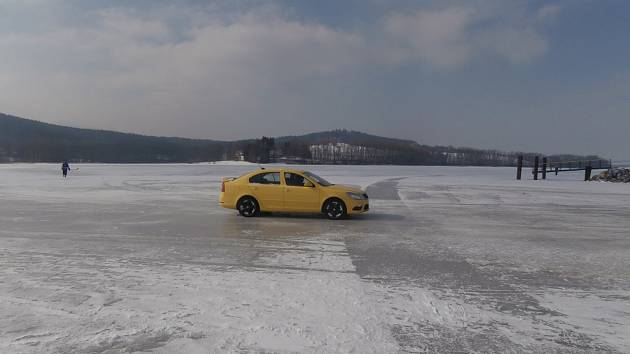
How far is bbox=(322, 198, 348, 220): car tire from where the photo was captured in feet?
40.0

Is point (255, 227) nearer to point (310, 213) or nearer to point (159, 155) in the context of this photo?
point (310, 213)

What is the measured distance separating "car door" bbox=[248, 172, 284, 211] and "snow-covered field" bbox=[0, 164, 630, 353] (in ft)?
3.93

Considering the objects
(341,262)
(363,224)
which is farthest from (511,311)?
(363,224)

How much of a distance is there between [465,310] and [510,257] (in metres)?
3.31

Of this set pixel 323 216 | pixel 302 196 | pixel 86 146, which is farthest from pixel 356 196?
pixel 86 146

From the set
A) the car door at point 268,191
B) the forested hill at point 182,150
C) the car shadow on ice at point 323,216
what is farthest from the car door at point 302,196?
the forested hill at point 182,150

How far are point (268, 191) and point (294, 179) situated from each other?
873 mm

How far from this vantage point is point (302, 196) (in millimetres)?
12367

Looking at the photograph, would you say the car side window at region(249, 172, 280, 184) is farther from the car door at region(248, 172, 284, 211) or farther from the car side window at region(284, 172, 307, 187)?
the car side window at region(284, 172, 307, 187)

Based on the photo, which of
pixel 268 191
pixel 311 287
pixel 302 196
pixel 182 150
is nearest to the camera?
pixel 311 287

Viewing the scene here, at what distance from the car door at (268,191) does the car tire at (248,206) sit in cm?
17

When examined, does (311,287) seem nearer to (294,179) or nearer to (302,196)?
(302,196)

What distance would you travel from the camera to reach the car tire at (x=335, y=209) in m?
12.2

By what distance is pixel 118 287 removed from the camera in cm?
562
